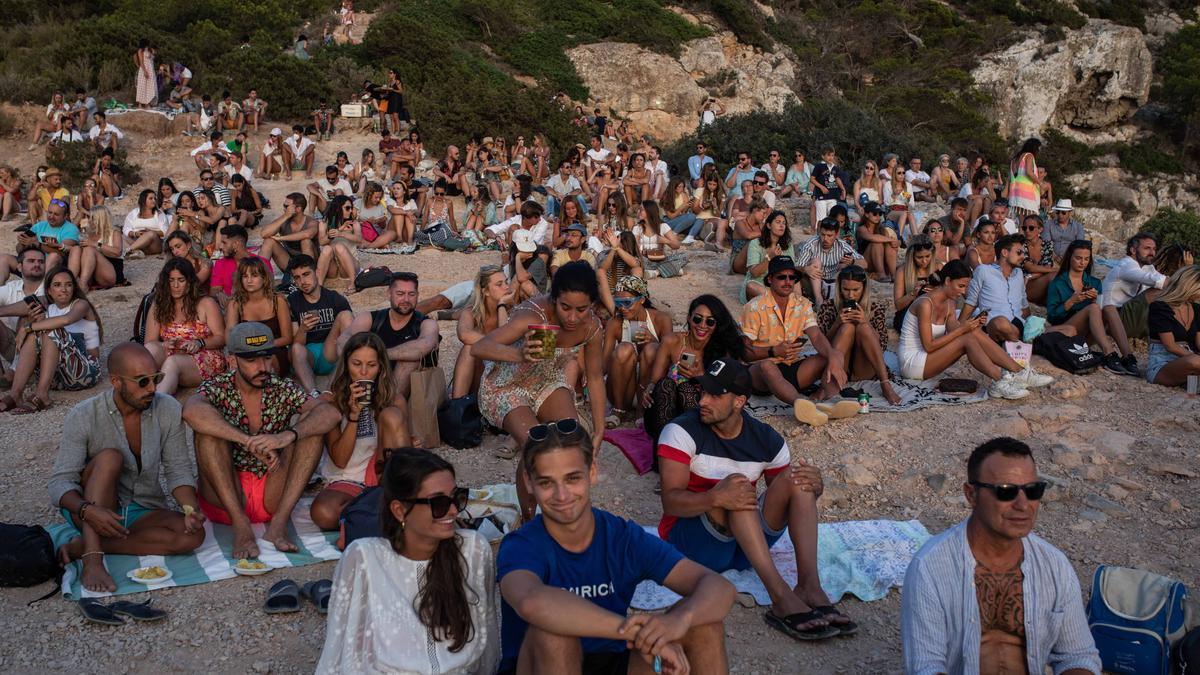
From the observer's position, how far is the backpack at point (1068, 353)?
7605 millimetres

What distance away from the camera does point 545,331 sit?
529cm

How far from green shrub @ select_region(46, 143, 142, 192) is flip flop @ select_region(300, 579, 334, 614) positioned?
45.8 ft

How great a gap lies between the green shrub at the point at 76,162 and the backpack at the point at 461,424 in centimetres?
1241

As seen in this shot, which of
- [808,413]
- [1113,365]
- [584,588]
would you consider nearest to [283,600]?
[584,588]

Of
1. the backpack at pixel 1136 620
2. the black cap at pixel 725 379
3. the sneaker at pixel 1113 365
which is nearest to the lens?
the backpack at pixel 1136 620

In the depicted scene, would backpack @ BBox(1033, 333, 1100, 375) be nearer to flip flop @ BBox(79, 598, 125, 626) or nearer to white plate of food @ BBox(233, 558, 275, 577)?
white plate of food @ BBox(233, 558, 275, 577)

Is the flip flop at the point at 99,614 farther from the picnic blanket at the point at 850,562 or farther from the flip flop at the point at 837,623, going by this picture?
the flip flop at the point at 837,623

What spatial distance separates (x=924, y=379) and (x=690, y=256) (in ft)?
17.8

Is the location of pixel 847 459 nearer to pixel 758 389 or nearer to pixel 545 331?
pixel 758 389

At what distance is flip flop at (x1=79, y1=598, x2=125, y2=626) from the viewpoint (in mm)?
4020

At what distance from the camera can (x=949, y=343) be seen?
23.9ft

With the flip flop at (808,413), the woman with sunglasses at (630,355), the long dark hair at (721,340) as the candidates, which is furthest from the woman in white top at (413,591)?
the flip flop at (808,413)

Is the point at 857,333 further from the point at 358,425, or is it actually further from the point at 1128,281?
the point at 358,425

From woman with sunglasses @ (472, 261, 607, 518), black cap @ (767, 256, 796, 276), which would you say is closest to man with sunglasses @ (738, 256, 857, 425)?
black cap @ (767, 256, 796, 276)
